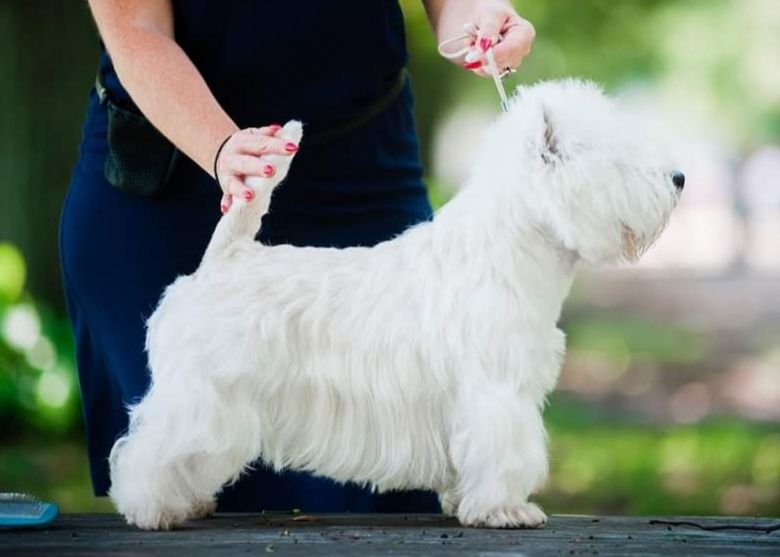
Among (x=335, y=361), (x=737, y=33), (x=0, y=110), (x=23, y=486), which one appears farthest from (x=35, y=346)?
(x=737, y=33)

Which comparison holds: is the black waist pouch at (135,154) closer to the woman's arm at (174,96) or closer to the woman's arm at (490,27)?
the woman's arm at (174,96)

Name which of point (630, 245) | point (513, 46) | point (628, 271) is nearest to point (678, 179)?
point (630, 245)

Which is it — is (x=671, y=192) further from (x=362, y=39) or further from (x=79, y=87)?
(x=79, y=87)

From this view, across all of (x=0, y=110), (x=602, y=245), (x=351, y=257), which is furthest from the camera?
(x=0, y=110)

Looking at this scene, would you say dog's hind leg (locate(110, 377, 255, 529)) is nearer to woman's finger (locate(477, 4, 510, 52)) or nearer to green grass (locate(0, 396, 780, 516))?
woman's finger (locate(477, 4, 510, 52))

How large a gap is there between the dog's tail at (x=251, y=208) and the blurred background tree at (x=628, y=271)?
8.92 ft

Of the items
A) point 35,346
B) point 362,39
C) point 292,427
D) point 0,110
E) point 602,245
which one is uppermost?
point 0,110

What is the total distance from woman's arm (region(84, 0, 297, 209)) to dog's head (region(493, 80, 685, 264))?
506mm

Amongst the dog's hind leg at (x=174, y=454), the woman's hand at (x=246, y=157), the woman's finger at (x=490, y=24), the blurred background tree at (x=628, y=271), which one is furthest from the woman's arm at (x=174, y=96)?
the blurred background tree at (x=628, y=271)

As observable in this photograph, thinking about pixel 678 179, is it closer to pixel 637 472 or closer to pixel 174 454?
pixel 174 454

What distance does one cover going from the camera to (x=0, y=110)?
8.41 meters

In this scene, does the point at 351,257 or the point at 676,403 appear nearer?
the point at 351,257

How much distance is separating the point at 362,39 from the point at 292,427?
1151mm

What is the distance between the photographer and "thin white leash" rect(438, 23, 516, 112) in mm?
2873
